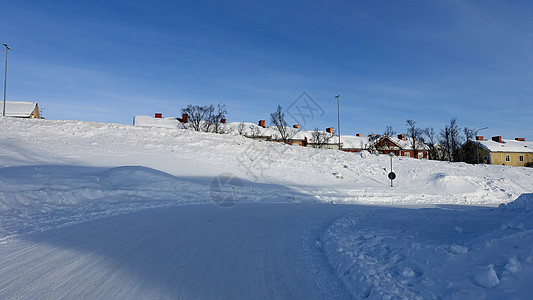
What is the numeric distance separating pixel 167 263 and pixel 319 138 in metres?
69.0

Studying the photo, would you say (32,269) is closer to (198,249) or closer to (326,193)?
(198,249)

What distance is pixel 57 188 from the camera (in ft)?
43.9

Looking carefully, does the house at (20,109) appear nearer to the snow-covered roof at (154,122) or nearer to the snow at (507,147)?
the snow-covered roof at (154,122)

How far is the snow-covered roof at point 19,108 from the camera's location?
49.8 meters

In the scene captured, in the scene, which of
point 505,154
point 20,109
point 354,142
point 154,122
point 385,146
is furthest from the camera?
point 354,142

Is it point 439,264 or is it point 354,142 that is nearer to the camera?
point 439,264

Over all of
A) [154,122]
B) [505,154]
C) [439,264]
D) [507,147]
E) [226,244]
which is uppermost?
[154,122]

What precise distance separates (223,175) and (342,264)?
59.9 ft

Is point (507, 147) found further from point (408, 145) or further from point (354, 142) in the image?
point (354, 142)

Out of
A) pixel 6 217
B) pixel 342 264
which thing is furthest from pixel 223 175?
pixel 342 264

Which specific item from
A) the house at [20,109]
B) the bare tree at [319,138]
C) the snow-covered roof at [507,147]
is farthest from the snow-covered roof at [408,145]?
the house at [20,109]

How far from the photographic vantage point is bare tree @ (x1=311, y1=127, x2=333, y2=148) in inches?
2762

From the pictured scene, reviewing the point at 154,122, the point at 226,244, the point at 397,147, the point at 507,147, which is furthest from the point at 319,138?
the point at 226,244

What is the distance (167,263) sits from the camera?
17.4 feet
